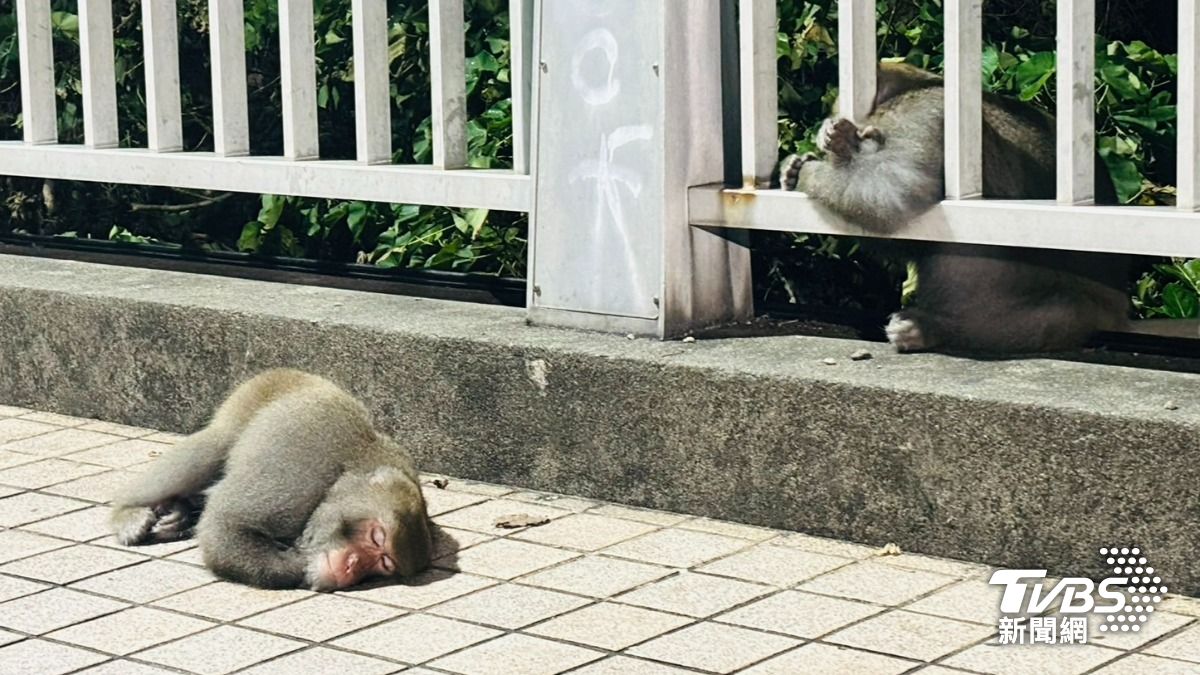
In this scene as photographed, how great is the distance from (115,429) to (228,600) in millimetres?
1998

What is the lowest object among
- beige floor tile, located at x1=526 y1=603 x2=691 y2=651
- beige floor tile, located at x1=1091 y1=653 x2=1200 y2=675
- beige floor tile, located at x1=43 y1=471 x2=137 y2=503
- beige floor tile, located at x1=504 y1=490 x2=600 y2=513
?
beige floor tile, located at x1=1091 y1=653 x2=1200 y2=675

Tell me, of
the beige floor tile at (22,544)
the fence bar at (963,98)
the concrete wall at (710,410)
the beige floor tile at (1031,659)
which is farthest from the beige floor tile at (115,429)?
the beige floor tile at (1031,659)

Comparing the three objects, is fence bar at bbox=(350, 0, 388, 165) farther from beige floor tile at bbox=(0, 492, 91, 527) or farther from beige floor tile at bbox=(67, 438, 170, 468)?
beige floor tile at bbox=(0, 492, 91, 527)

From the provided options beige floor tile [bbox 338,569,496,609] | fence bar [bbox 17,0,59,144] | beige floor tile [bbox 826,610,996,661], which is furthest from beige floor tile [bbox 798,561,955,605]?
fence bar [bbox 17,0,59,144]

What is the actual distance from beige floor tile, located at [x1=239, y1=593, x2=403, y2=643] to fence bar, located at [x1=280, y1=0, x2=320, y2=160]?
90.4 inches

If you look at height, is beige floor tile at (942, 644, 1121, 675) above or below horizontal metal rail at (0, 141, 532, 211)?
below

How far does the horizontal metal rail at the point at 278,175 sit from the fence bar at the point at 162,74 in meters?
0.09

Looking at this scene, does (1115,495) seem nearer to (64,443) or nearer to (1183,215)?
(1183,215)

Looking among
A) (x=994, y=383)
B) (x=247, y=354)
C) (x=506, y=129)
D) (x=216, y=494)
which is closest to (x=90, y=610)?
(x=216, y=494)

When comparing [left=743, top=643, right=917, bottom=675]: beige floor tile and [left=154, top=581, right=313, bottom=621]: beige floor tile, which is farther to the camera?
[left=154, top=581, right=313, bottom=621]: beige floor tile

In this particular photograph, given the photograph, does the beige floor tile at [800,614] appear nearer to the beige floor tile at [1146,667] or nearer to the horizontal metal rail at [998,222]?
the beige floor tile at [1146,667]

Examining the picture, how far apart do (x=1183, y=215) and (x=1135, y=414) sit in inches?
21.8

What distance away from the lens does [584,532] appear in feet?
17.7

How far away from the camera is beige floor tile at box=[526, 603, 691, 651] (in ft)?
14.9
